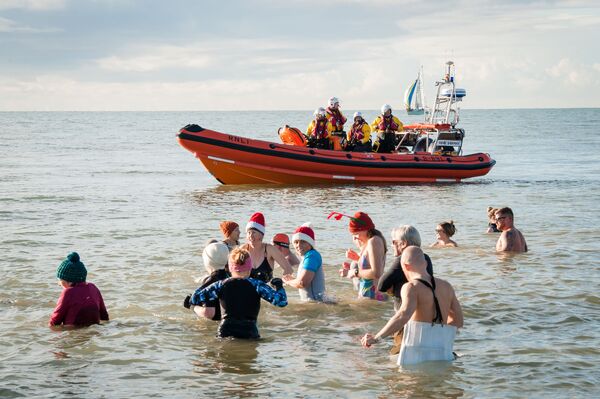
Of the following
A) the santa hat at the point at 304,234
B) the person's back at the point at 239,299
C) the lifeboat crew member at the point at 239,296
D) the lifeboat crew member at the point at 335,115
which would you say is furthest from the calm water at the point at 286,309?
the lifeboat crew member at the point at 335,115

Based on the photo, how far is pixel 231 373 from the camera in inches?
255

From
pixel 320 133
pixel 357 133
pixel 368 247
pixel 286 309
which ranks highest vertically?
pixel 357 133

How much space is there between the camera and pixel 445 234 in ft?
38.9

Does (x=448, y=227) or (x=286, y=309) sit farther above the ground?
(x=448, y=227)

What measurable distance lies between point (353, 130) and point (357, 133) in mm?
166

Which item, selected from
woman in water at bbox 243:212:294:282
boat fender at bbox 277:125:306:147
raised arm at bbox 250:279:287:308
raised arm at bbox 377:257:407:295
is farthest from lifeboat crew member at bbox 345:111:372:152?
raised arm at bbox 377:257:407:295

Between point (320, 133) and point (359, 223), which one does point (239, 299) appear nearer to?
point (359, 223)

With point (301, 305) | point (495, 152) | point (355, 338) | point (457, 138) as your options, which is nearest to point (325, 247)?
point (301, 305)

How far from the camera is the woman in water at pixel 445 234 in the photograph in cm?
1166

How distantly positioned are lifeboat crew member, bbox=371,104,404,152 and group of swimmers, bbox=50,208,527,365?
1290cm

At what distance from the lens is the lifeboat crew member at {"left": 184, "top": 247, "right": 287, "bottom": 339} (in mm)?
6492

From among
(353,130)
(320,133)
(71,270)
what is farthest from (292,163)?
(71,270)

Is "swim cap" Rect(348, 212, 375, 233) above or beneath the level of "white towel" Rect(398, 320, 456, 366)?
above

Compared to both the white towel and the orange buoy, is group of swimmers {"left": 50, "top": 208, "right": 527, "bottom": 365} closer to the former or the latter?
the white towel
